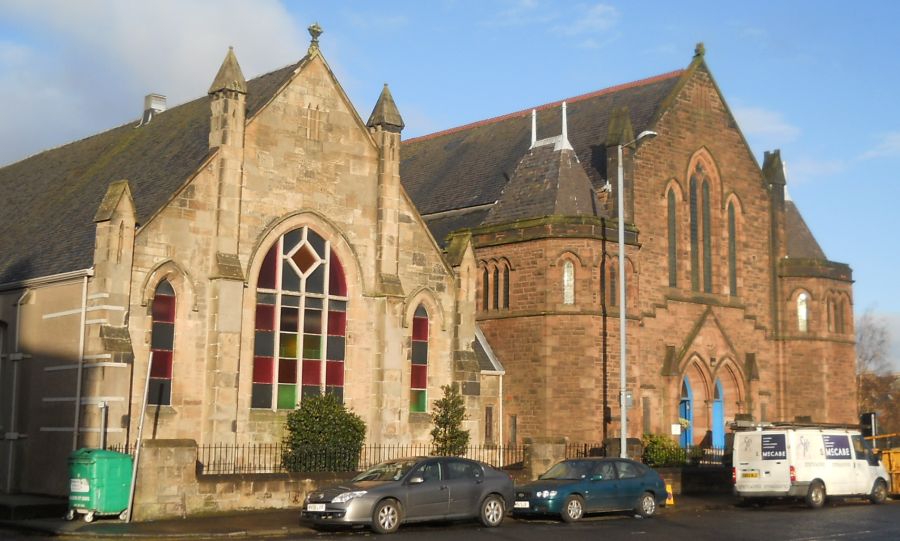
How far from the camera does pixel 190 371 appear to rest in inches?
1100

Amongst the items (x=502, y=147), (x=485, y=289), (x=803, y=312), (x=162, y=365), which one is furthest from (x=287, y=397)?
(x=803, y=312)

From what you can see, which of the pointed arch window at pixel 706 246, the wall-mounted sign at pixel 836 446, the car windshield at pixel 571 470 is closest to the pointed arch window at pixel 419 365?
the car windshield at pixel 571 470

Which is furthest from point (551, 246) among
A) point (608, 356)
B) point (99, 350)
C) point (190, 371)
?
point (99, 350)

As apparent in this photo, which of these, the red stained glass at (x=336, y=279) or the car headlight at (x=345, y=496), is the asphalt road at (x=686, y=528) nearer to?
the car headlight at (x=345, y=496)

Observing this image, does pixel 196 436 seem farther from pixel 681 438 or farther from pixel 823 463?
pixel 681 438

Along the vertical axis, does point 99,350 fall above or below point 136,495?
above

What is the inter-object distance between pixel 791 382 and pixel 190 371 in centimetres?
2584

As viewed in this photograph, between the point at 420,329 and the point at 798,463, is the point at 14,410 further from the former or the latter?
the point at 798,463

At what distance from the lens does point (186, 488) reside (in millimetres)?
23109

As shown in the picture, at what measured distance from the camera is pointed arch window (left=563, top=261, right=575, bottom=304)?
3584 cm

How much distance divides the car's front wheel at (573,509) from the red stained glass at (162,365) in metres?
10.3

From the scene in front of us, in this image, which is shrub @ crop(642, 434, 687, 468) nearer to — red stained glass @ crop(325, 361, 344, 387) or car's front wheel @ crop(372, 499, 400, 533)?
red stained glass @ crop(325, 361, 344, 387)

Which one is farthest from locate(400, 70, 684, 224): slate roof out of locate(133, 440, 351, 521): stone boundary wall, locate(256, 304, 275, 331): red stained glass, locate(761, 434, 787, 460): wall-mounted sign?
locate(133, 440, 351, 521): stone boundary wall

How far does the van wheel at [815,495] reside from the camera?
28719 mm
